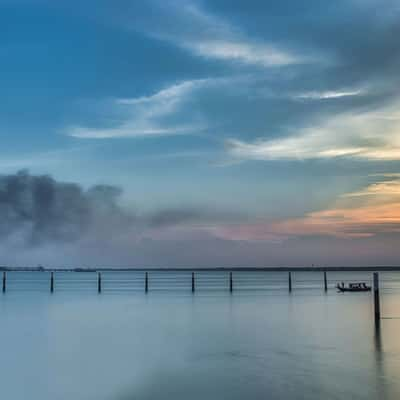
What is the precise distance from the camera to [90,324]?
29.6 metres

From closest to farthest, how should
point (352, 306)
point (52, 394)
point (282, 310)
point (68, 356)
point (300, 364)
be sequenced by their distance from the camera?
point (52, 394), point (300, 364), point (68, 356), point (282, 310), point (352, 306)

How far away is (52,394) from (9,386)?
1.66 m

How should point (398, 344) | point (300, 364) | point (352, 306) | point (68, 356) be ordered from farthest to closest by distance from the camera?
point (352, 306) → point (398, 344) → point (68, 356) → point (300, 364)

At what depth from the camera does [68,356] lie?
19594mm

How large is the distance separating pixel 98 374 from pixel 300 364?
21.1 feet

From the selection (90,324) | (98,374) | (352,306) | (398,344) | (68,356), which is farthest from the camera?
(352,306)

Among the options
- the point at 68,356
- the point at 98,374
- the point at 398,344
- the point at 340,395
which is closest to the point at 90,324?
the point at 68,356

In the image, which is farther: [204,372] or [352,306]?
[352,306]

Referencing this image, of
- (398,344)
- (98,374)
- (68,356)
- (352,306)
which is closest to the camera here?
Result: (98,374)

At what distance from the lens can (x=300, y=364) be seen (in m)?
17.6

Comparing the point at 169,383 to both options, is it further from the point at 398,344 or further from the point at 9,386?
the point at 398,344

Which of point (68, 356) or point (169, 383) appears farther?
point (68, 356)

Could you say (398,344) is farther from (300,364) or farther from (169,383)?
(169,383)

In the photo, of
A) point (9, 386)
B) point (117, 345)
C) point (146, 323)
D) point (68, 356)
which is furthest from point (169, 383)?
point (146, 323)
